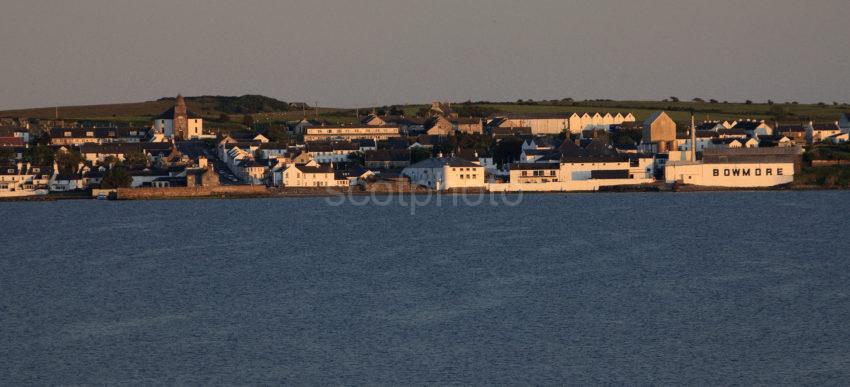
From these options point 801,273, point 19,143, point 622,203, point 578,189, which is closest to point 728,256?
point 801,273

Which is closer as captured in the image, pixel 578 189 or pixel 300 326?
pixel 300 326

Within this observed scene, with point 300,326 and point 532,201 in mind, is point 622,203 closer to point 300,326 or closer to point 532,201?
point 532,201

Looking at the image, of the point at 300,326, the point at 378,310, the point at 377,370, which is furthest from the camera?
the point at 378,310

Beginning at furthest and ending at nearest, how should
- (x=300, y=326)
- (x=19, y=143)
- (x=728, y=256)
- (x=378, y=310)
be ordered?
1. (x=19, y=143)
2. (x=728, y=256)
3. (x=378, y=310)
4. (x=300, y=326)

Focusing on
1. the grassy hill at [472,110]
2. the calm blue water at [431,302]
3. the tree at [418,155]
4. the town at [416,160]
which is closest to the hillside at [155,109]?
the grassy hill at [472,110]

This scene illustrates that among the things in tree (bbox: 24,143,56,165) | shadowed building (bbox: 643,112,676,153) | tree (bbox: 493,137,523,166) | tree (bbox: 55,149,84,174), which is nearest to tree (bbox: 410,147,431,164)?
tree (bbox: 493,137,523,166)

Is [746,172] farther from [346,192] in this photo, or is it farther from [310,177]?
[310,177]
